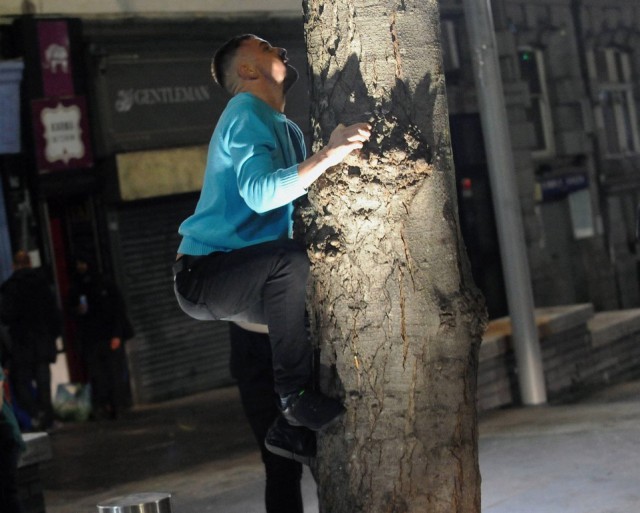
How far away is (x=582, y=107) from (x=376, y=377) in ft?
70.5

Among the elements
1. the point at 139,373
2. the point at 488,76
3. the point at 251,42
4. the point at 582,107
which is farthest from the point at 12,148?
the point at 582,107

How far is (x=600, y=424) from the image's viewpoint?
29.3 ft

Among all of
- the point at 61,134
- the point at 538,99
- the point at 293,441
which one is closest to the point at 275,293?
the point at 293,441

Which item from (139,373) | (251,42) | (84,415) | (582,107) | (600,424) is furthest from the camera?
(582,107)

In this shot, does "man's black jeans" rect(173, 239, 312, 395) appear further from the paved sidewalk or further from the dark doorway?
the dark doorway

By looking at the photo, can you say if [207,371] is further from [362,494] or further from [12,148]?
[362,494]

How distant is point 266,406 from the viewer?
16.6ft

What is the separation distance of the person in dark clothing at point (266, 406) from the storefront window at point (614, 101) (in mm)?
21032

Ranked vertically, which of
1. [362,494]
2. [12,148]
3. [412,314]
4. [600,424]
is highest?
[12,148]

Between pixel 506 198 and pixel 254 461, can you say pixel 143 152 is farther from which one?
pixel 254 461

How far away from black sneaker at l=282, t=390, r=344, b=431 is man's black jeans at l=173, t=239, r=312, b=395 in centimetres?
8

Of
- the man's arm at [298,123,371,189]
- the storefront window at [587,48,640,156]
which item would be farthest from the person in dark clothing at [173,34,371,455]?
the storefront window at [587,48,640,156]

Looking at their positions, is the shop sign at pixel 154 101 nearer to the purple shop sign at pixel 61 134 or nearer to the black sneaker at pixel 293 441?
the purple shop sign at pixel 61 134

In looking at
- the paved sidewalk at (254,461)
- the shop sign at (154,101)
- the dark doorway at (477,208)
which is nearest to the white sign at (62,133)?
the shop sign at (154,101)
